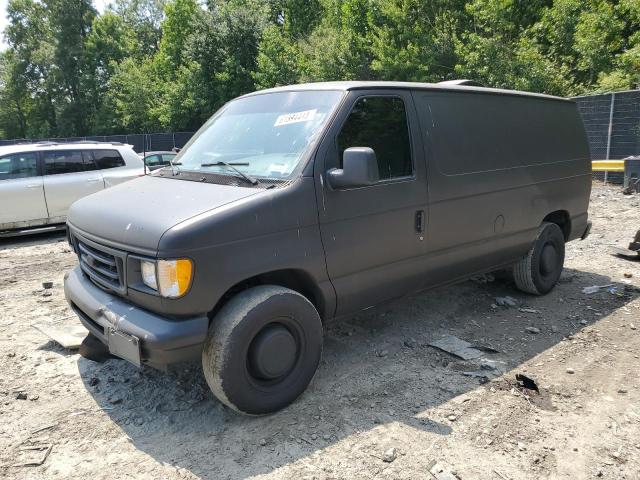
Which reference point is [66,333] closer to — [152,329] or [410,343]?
[152,329]

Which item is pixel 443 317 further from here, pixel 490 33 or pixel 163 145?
pixel 163 145

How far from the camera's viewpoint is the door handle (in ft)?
13.6

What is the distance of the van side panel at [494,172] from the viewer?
435 cm

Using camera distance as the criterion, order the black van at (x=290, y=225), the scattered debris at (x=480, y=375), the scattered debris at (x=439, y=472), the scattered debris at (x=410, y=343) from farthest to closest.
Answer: the scattered debris at (x=410, y=343) → the scattered debris at (x=480, y=375) → the black van at (x=290, y=225) → the scattered debris at (x=439, y=472)

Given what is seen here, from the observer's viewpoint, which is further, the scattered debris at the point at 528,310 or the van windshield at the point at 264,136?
the scattered debris at the point at 528,310

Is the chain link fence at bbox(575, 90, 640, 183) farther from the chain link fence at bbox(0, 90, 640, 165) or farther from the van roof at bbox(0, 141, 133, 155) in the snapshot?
the van roof at bbox(0, 141, 133, 155)

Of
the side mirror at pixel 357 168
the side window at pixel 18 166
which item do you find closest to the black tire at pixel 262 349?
the side mirror at pixel 357 168

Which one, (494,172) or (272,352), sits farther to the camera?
(494,172)

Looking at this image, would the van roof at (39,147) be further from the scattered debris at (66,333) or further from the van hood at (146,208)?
the van hood at (146,208)

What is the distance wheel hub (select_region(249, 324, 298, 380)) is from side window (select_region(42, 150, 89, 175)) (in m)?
7.88

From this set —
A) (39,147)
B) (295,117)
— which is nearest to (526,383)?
(295,117)

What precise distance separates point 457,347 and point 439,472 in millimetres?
1736

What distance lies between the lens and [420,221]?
4.16 metres

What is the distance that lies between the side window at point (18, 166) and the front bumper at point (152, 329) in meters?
7.05
